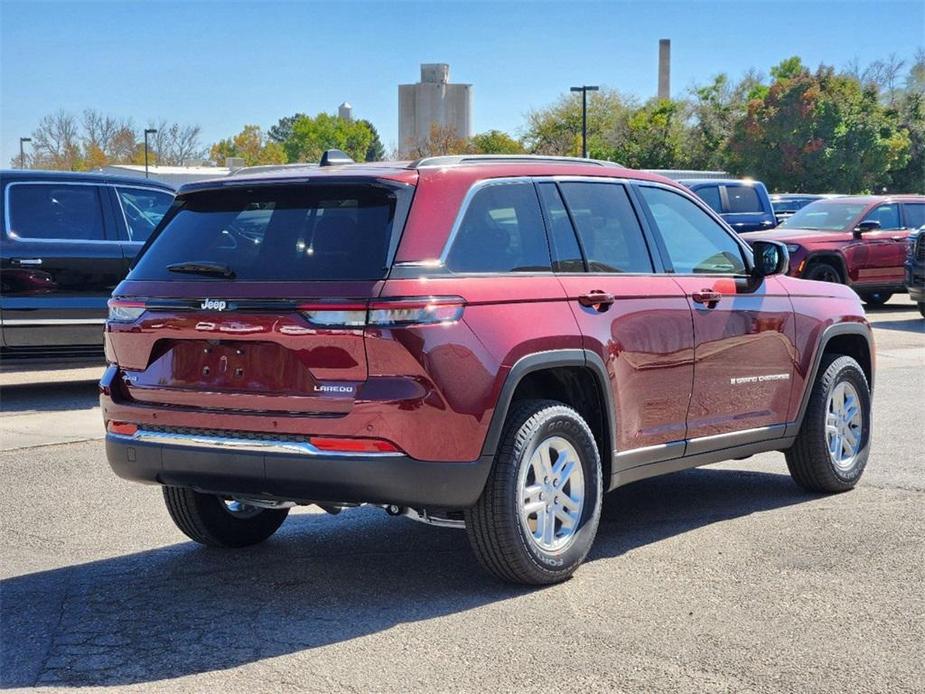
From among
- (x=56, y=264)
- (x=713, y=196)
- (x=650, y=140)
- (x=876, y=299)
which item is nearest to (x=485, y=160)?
(x=56, y=264)

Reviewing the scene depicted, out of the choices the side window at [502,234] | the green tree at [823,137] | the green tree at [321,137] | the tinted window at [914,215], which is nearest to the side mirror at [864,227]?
the tinted window at [914,215]

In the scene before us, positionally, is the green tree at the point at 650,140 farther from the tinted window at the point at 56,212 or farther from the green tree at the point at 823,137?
the tinted window at the point at 56,212

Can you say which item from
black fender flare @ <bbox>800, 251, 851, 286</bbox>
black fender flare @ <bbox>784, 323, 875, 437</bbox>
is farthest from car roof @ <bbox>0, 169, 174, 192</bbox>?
black fender flare @ <bbox>800, 251, 851, 286</bbox>

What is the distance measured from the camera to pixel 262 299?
17.0 ft

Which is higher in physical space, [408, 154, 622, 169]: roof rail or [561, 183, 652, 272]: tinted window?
[408, 154, 622, 169]: roof rail

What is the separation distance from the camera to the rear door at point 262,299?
16.6ft

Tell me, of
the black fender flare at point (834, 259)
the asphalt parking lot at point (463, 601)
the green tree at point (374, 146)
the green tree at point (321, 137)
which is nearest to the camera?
the asphalt parking lot at point (463, 601)

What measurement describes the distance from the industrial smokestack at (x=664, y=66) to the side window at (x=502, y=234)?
330ft

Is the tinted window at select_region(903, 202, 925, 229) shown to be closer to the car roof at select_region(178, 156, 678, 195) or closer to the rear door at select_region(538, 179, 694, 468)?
the rear door at select_region(538, 179, 694, 468)

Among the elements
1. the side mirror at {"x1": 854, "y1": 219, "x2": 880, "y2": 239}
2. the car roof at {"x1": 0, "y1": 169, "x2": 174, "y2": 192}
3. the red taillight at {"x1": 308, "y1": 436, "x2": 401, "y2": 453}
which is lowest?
the red taillight at {"x1": 308, "y1": 436, "x2": 401, "y2": 453}

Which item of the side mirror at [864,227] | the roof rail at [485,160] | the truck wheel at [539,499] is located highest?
the roof rail at [485,160]

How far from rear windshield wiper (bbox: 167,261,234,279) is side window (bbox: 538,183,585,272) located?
56.0 inches

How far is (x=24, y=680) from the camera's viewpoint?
4.45m

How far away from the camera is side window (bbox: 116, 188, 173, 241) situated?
12000 mm
